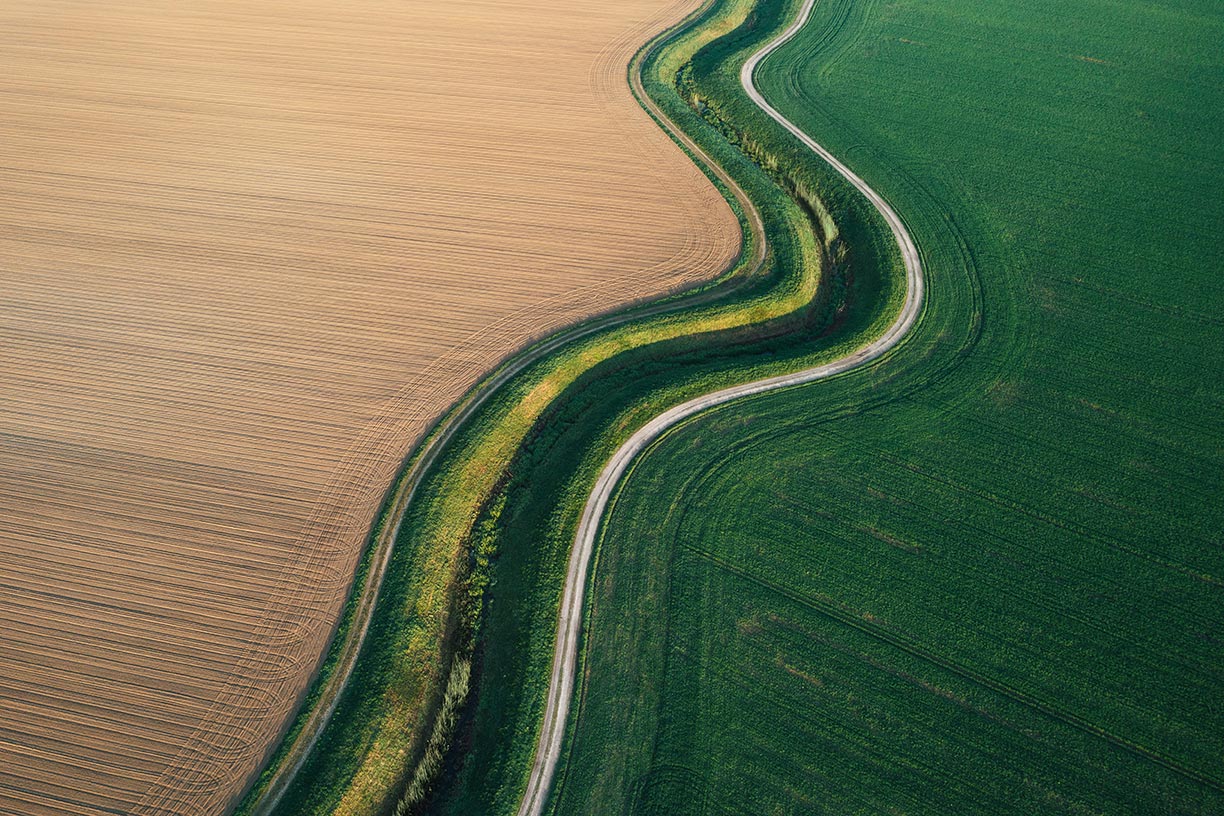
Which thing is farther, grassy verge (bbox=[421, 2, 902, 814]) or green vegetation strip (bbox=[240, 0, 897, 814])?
grassy verge (bbox=[421, 2, 902, 814])

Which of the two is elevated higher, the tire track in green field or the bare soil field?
the bare soil field

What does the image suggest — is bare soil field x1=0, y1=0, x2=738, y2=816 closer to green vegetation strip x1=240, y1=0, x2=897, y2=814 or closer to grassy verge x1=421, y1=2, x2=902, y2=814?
green vegetation strip x1=240, y1=0, x2=897, y2=814

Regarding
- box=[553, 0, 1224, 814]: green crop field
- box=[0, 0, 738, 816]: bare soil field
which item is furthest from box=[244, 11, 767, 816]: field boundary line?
box=[553, 0, 1224, 814]: green crop field

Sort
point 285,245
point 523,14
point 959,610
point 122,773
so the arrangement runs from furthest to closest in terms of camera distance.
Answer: point 523,14 < point 285,245 < point 959,610 < point 122,773

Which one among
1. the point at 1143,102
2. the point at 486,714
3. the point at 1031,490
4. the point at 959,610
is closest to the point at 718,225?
the point at 1031,490

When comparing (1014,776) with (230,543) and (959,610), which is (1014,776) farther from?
(230,543)

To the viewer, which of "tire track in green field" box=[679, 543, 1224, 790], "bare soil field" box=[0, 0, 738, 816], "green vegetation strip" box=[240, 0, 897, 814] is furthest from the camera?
"bare soil field" box=[0, 0, 738, 816]
